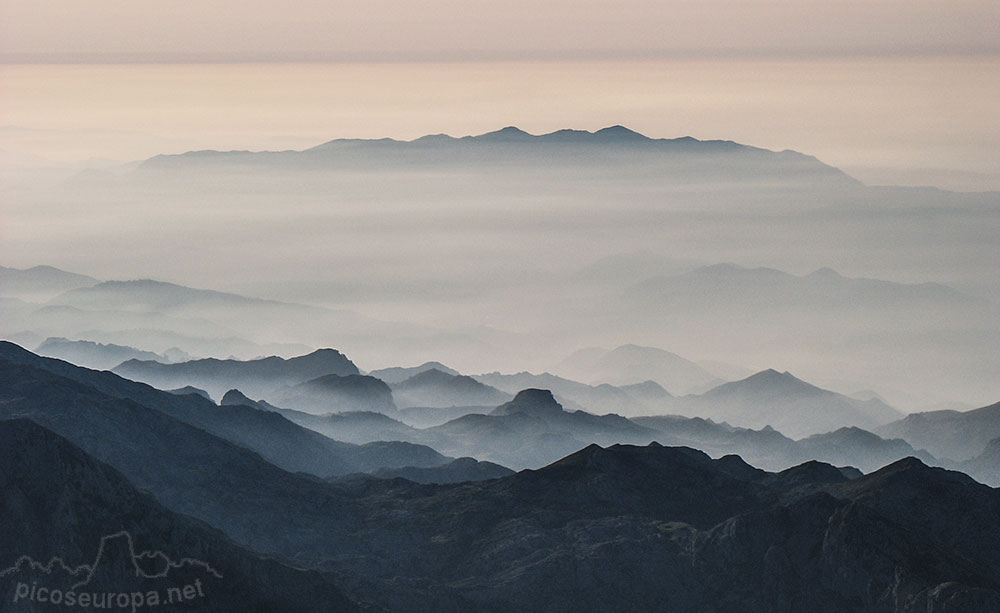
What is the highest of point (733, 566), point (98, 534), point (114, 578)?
point (98, 534)

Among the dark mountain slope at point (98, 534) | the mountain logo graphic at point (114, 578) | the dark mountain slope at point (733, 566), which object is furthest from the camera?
the dark mountain slope at point (733, 566)

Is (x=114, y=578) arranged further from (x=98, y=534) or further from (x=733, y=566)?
(x=733, y=566)

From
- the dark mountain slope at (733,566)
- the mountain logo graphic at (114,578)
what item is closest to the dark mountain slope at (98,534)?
the mountain logo graphic at (114,578)

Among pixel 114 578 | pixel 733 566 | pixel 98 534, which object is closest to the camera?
pixel 114 578

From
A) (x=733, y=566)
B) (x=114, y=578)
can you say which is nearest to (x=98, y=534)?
(x=114, y=578)

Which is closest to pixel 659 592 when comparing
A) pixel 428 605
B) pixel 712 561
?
pixel 712 561

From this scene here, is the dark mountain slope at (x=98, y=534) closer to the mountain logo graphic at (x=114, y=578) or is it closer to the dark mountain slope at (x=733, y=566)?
the mountain logo graphic at (x=114, y=578)

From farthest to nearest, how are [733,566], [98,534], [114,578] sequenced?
[733,566] < [98,534] < [114,578]

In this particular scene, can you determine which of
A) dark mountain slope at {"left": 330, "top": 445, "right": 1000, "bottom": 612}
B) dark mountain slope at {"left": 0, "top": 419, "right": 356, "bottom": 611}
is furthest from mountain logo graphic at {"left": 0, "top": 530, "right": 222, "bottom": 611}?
dark mountain slope at {"left": 330, "top": 445, "right": 1000, "bottom": 612}

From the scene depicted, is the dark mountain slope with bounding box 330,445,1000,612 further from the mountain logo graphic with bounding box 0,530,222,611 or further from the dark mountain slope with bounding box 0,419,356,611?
the mountain logo graphic with bounding box 0,530,222,611

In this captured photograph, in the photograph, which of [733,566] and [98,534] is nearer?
[98,534]

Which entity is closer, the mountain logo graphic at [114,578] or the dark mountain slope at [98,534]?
the mountain logo graphic at [114,578]
